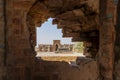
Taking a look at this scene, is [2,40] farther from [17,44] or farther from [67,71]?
[67,71]

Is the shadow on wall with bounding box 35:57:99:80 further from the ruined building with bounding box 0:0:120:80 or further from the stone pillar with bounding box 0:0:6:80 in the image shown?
the stone pillar with bounding box 0:0:6:80

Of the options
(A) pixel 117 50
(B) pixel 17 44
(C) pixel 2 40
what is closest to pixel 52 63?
(B) pixel 17 44

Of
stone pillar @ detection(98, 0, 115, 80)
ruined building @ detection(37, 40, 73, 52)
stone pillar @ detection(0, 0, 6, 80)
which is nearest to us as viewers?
stone pillar @ detection(98, 0, 115, 80)

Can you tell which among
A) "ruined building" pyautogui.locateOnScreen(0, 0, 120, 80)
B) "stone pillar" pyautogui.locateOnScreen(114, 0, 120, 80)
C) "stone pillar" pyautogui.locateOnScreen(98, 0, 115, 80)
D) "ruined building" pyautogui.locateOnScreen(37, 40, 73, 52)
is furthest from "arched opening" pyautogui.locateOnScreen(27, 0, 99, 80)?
"ruined building" pyautogui.locateOnScreen(37, 40, 73, 52)

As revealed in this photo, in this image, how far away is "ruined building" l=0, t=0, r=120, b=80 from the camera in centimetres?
401

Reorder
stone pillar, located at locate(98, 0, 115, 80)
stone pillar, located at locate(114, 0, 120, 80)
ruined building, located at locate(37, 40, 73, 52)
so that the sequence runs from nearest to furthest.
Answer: stone pillar, located at locate(114, 0, 120, 80)
stone pillar, located at locate(98, 0, 115, 80)
ruined building, located at locate(37, 40, 73, 52)

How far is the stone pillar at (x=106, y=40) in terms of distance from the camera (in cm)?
400

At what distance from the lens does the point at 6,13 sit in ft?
14.0

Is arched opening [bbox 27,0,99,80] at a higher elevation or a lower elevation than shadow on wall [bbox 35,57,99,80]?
higher

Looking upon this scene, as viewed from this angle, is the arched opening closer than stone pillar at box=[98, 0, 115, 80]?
No

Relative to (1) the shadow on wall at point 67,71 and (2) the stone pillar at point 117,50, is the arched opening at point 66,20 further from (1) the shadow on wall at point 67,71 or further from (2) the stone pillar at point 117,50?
(2) the stone pillar at point 117,50

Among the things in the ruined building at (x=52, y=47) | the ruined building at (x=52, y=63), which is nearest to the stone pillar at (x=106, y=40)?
the ruined building at (x=52, y=63)

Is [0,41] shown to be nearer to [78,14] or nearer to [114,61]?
[78,14]

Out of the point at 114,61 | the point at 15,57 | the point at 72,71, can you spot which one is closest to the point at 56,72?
the point at 72,71
